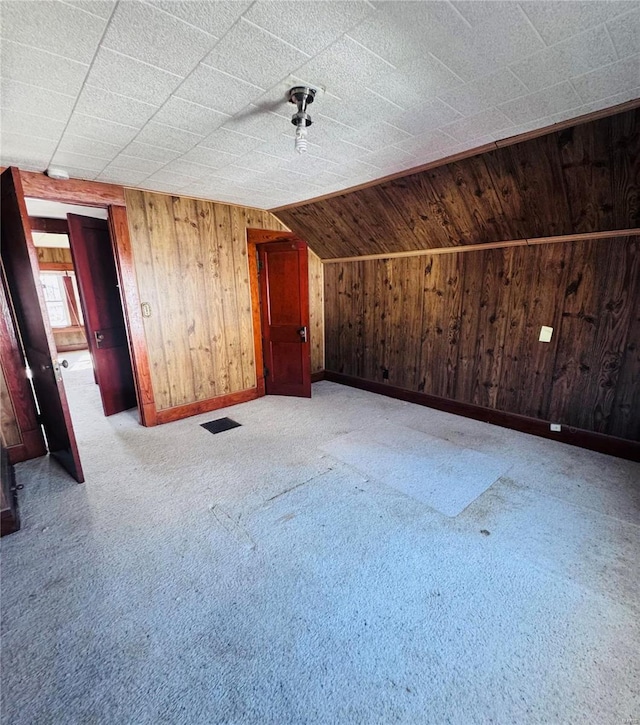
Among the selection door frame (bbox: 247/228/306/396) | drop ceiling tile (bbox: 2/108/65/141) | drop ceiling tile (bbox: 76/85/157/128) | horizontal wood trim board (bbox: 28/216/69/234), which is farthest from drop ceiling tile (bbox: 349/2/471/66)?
horizontal wood trim board (bbox: 28/216/69/234)

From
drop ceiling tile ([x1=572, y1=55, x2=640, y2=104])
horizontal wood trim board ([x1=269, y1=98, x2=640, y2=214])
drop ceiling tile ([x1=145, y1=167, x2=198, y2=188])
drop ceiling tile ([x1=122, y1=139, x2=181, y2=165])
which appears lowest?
horizontal wood trim board ([x1=269, y1=98, x2=640, y2=214])

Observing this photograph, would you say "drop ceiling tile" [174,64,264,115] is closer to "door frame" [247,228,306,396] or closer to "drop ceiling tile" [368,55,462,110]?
"drop ceiling tile" [368,55,462,110]

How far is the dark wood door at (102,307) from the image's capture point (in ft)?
11.5

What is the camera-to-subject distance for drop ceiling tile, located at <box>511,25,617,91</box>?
1318 mm

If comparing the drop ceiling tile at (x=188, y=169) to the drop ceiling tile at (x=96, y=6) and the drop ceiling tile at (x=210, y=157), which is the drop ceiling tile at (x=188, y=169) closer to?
the drop ceiling tile at (x=210, y=157)

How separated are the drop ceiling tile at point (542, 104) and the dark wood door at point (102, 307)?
3.72 metres

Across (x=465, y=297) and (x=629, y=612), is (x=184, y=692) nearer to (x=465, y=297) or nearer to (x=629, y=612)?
(x=629, y=612)

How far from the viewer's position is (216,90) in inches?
64.2

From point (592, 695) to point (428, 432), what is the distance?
2.18m

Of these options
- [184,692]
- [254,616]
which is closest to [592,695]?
[254,616]

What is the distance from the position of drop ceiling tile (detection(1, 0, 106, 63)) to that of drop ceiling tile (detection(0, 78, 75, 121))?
37cm

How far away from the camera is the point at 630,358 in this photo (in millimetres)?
2598

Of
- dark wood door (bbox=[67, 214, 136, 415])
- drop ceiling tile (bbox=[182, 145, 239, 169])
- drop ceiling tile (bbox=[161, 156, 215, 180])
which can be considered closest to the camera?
drop ceiling tile (bbox=[182, 145, 239, 169])

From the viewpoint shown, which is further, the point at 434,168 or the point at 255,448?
the point at 255,448
